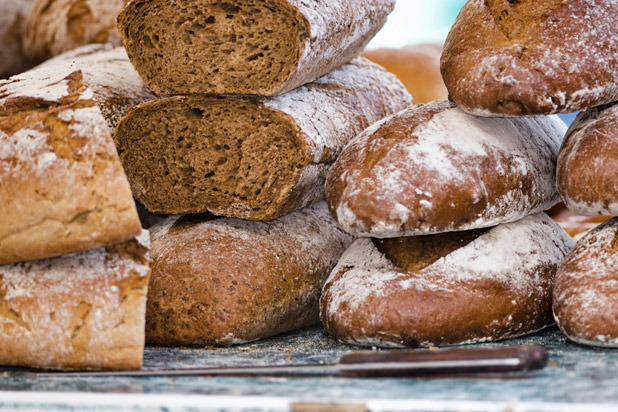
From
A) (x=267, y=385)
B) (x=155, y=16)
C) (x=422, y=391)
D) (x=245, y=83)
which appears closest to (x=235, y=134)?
(x=245, y=83)

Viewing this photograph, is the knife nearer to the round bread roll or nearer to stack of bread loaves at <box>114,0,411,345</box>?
stack of bread loaves at <box>114,0,411,345</box>

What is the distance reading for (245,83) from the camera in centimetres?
188

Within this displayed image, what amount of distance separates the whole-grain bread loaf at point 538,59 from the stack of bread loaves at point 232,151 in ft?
1.33

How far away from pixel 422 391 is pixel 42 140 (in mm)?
886

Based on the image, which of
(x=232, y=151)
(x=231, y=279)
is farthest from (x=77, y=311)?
(x=232, y=151)

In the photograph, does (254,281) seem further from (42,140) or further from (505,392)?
(505,392)

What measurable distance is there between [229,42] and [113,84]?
46cm

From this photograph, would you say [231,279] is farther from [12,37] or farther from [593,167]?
[12,37]

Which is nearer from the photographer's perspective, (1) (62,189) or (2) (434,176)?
(1) (62,189)

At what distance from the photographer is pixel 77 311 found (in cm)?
151

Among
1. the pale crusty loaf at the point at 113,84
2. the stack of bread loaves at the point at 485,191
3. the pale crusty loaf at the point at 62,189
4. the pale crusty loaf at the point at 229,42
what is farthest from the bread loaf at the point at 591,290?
the pale crusty loaf at the point at 113,84

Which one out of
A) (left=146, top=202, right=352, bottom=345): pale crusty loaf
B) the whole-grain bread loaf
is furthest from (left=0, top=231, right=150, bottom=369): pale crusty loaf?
the whole-grain bread loaf

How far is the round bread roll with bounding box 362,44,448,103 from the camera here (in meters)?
3.49

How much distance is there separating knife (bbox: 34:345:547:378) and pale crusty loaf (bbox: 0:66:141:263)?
0.30 meters
